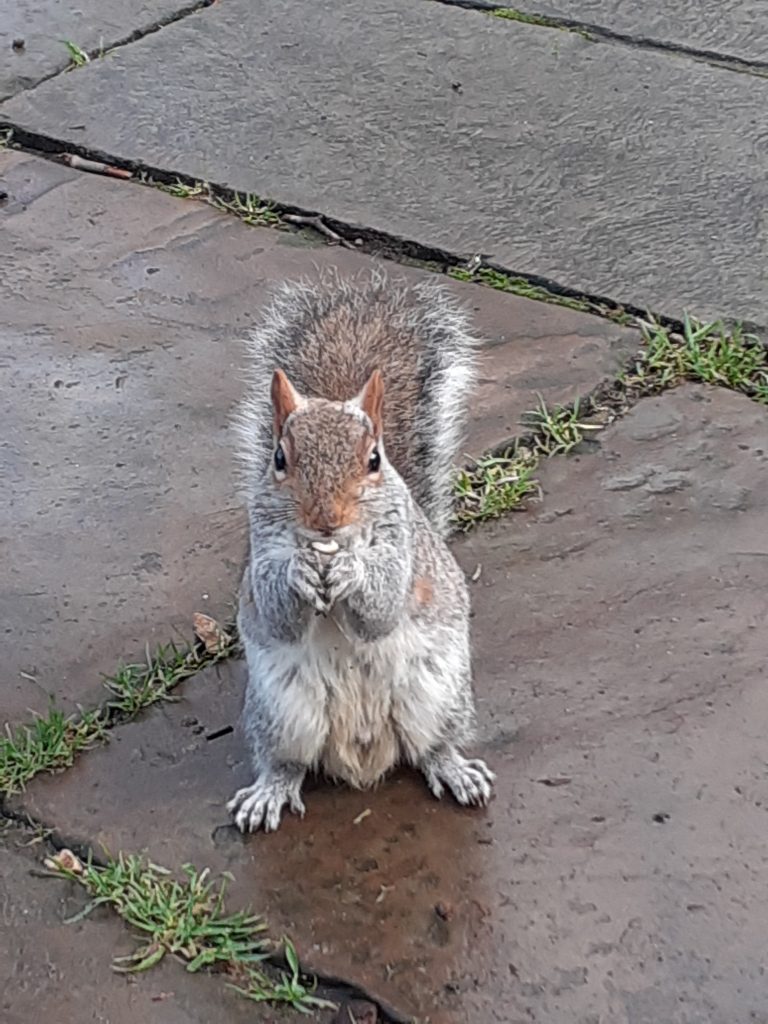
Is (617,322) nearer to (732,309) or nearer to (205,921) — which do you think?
(732,309)

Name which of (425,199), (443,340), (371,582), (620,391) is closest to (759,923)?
(371,582)

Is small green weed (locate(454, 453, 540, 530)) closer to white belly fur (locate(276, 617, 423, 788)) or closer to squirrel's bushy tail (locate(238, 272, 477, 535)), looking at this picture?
squirrel's bushy tail (locate(238, 272, 477, 535))

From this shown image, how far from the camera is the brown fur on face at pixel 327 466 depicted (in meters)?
1.62

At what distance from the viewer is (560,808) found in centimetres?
187

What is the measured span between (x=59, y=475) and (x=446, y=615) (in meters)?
0.85

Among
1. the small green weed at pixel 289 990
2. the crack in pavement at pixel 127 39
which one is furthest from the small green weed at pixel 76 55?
the small green weed at pixel 289 990

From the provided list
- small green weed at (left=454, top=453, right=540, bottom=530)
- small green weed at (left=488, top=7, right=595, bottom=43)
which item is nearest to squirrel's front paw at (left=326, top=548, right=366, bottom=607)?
small green weed at (left=454, top=453, right=540, bottom=530)

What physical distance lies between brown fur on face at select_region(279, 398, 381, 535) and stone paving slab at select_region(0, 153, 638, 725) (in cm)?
59

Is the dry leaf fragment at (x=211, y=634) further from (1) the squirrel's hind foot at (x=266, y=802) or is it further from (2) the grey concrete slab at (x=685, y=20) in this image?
(2) the grey concrete slab at (x=685, y=20)

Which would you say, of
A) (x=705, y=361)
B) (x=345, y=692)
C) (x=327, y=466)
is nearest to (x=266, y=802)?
(x=345, y=692)

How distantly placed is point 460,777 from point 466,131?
1922 millimetres

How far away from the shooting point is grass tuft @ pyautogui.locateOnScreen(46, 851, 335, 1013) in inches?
65.7

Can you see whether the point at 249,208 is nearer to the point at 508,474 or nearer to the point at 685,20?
the point at 508,474

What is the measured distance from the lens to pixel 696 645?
211 cm
